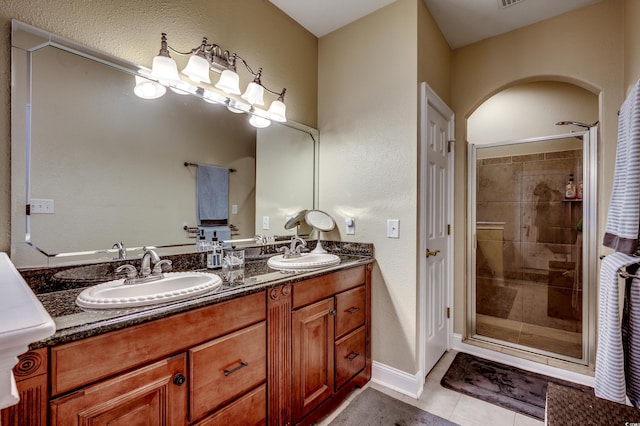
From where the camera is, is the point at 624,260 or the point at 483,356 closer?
the point at 624,260

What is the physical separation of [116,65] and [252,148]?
2.76 feet

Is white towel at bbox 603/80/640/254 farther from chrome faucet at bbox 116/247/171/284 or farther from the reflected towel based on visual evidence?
chrome faucet at bbox 116/247/171/284

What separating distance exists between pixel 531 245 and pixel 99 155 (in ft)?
10.9

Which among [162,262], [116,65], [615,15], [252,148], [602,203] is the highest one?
[615,15]

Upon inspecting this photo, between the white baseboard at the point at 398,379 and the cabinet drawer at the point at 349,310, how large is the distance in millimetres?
382

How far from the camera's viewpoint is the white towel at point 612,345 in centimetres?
125

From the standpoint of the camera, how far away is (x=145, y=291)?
1.21 meters

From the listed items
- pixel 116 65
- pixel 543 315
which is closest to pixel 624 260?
pixel 543 315

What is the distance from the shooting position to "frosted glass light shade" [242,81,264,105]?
6.03ft

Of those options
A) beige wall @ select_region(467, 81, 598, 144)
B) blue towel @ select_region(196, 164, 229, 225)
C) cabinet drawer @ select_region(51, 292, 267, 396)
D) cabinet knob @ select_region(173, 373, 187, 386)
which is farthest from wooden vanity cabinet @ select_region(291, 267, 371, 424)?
beige wall @ select_region(467, 81, 598, 144)

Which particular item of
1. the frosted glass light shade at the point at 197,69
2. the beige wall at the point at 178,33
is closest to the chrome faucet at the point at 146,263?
the beige wall at the point at 178,33

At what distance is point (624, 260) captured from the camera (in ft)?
4.38

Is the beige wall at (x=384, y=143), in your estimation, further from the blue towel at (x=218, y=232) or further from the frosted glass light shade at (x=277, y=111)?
the blue towel at (x=218, y=232)

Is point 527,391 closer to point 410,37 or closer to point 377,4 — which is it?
point 410,37
